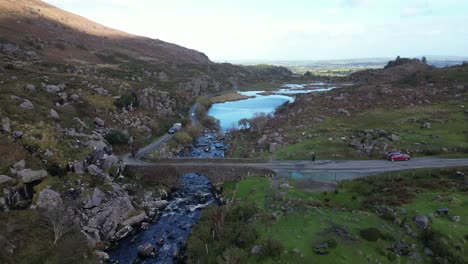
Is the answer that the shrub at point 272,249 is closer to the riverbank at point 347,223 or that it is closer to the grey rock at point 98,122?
the riverbank at point 347,223

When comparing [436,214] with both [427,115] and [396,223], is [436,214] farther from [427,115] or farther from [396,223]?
[427,115]

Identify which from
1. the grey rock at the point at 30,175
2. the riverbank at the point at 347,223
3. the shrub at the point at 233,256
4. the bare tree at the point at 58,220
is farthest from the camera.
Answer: the grey rock at the point at 30,175

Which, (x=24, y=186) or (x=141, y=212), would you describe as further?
(x=141, y=212)

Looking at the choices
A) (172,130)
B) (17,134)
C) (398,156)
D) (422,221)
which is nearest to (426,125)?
(398,156)

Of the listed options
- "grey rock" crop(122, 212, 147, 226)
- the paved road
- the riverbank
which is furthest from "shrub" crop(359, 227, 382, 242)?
"grey rock" crop(122, 212, 147, 226)

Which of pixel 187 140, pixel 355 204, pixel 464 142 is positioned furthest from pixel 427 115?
pixel 187 140

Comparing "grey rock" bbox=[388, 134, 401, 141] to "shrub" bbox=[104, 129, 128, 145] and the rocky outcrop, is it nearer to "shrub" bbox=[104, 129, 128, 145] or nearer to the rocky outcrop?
"shrub" bbox=[104, 129, 128, 145]

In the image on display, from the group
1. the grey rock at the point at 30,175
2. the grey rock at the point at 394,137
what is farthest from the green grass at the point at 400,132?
the grey rock at the point at 30,175

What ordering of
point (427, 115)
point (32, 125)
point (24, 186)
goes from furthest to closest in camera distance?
point (427, 115), point (32, 125), point (24, 186)
